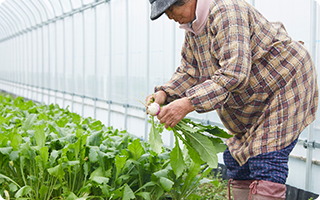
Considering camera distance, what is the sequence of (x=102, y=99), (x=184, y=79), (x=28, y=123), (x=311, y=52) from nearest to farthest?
1. (x=184, y=79)
2. (x=311, y=52)
3. (x=28, y=123)
4. (x=102, y=99)

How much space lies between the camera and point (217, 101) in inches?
65.6

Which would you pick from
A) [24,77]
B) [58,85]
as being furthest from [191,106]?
[24,77]

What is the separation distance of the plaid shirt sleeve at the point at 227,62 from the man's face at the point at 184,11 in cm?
13

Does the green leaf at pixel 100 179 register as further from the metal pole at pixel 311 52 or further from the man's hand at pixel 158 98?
the metal pole at pixel 311 52

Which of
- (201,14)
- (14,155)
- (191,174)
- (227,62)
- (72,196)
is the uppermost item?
(201,14)

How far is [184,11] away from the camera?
1777 mm

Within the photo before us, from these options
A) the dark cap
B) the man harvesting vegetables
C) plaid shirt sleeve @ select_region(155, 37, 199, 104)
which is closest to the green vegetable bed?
plaid shirt sleeve @ select_region(155, 37, 199, 104)

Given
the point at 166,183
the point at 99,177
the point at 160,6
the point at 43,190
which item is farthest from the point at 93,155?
the point at 160,6

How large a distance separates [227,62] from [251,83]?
1.02ft

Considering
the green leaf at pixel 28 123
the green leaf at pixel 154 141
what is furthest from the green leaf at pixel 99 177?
the green leaf at pixel 28 123

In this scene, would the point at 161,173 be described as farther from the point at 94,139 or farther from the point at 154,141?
the point at 94,139

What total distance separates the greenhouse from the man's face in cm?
28

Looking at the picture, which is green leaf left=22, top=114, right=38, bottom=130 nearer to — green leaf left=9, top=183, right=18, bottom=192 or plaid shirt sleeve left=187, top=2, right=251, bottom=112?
green leaf left=9, top=183, right=18, bottom=192

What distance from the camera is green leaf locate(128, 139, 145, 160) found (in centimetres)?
247
